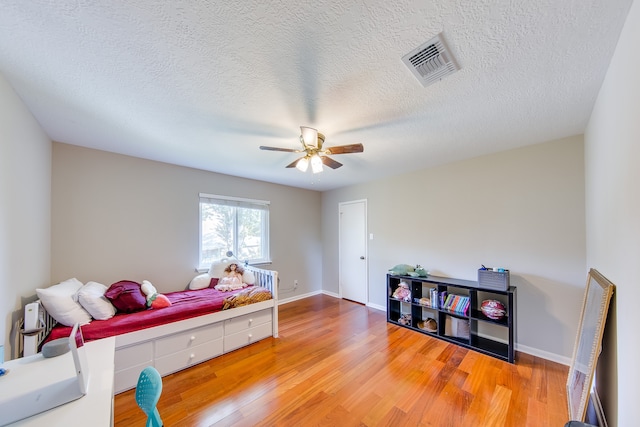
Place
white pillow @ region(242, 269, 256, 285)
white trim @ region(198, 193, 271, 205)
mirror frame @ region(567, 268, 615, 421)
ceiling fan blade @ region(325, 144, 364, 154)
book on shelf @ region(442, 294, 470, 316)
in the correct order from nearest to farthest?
1. mirror frame @ region(567, 268, 615, 421)
2. ceiling fan blade @ region(325, 144, 364, 154)
3. book on shelf @ region(442, 294, 470, 316)
4. white pillow @ region(242, 269, 256, 285)
5. white trim @ region(198, 193, 271, 205)

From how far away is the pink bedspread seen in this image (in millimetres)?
2008

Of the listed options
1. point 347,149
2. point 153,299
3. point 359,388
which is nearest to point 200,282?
point 153,299

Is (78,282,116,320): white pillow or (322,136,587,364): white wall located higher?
(322,136,587,364): white wall

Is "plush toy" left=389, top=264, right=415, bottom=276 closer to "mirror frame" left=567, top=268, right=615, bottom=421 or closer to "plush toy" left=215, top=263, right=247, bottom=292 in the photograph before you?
"mirror frame" left=567, top=268, right=615, bottom=421

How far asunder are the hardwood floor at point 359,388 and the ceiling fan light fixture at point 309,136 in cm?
220

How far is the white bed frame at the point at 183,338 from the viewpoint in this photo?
2107 mm

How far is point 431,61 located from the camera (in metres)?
1.39

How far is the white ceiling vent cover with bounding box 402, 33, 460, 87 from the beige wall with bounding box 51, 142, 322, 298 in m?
3.35

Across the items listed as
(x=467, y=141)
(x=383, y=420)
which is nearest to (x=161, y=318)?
(x=383, y=420)

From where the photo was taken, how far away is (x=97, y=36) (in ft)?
3.99

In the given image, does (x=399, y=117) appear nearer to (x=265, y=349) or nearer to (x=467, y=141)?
(x=467, y=141)

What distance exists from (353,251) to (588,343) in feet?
10.8

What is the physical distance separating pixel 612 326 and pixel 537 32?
1.78 meters

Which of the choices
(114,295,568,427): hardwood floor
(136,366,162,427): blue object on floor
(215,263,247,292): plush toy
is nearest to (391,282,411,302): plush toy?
(114,295,568,427): hardwood floor
